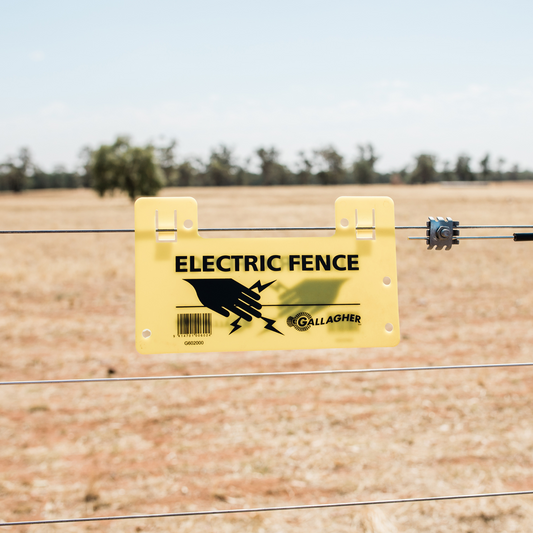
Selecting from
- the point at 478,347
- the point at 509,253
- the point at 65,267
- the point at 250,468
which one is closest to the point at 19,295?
the point at 65,267

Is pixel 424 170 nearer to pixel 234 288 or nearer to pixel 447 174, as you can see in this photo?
pixel 447 174

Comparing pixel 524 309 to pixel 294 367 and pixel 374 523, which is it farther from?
pixel 374 523

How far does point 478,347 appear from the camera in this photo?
19.7 ft

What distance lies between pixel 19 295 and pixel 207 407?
6.76 meters

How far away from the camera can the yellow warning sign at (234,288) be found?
1492mm

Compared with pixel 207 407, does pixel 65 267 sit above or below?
above

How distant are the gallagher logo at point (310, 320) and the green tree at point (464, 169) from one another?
106395mm

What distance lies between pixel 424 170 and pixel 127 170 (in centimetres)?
6964

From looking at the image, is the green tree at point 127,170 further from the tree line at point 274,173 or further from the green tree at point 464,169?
the green tree at point 464,169

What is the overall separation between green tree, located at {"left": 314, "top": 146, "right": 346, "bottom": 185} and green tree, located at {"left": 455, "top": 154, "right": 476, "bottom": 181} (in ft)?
83.3

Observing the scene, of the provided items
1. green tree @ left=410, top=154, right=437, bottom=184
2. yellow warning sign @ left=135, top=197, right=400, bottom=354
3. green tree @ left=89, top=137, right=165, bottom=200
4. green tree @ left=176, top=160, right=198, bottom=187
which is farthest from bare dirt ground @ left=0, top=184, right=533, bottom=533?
green tree @ left=410, top=154, right=437, bottom=184

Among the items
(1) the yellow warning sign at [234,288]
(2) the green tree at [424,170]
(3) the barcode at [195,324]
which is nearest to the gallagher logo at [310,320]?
(1) the yellow warning sign at [234,288]

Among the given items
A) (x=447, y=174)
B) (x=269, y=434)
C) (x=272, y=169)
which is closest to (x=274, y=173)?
(x=272, y=169)

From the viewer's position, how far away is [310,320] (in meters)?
1.52
